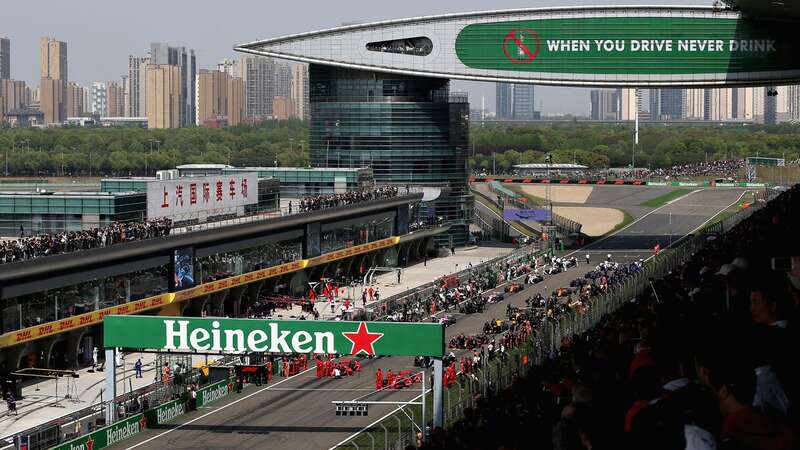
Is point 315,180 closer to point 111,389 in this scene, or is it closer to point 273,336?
point 111,389

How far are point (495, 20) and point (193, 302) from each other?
31964mm

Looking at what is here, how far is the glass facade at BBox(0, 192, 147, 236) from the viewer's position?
45.0m

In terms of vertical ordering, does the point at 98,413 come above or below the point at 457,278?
below

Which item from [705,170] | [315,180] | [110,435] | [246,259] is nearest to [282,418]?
[110,435]

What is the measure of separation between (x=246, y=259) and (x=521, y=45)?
1042 inches

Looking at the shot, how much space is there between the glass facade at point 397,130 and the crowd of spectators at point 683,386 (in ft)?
198

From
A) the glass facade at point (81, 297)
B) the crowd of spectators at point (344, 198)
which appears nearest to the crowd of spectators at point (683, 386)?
the glass facade at point (81, 297)

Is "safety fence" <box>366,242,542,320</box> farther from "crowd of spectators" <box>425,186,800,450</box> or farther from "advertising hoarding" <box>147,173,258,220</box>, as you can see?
"crowd of spectators" <box>425,186,800,450</box>

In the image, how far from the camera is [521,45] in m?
71.8

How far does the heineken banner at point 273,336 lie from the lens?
91.2 feet

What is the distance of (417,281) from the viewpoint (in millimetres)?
61719

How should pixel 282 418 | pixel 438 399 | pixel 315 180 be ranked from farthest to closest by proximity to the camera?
pixel 315 180, pixel 282 418, pixel 438 399

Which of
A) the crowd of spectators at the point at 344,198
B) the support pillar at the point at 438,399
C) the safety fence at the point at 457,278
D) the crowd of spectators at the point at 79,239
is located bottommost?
the safety fence at the point at 457,278

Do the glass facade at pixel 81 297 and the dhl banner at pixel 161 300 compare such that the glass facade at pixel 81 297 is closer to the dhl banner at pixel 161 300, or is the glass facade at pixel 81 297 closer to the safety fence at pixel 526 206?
the dhl banner at pixel 161 300
